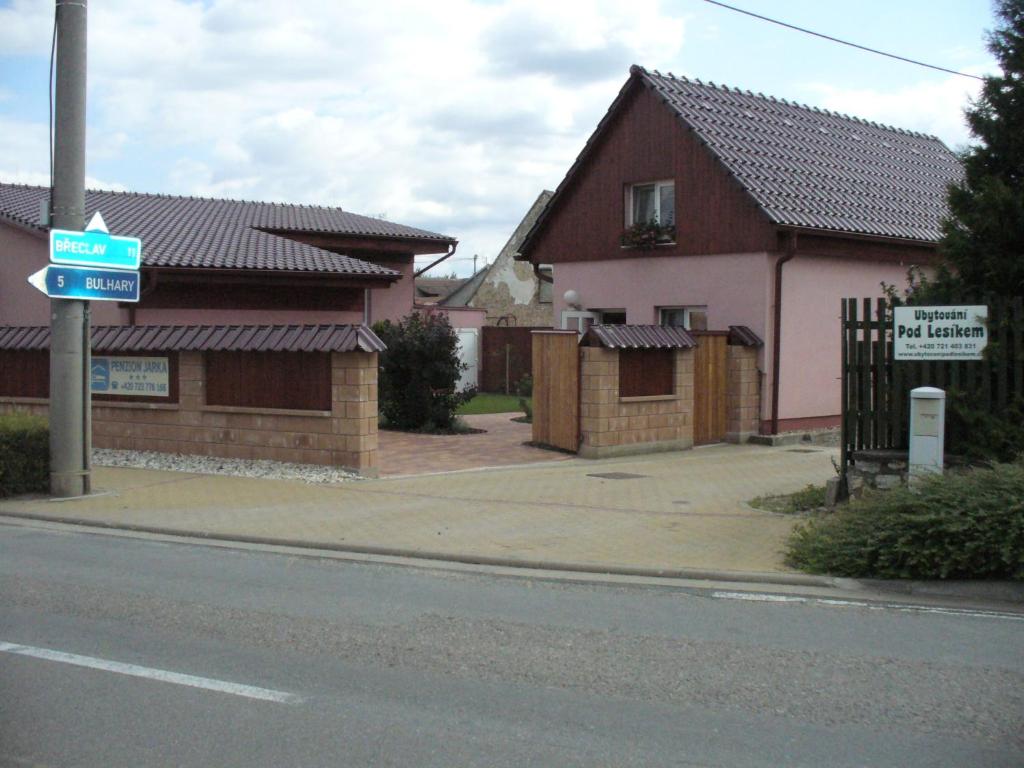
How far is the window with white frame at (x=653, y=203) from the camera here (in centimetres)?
2012

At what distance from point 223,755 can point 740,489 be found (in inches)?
367

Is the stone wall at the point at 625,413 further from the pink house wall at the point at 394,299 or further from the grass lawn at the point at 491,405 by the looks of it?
the pink house wall at the point at 394,299

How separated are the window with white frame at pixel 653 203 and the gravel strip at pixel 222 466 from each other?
880 cm

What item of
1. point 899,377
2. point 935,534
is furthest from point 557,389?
point 935,534

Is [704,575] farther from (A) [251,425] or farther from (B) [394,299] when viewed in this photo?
(B) [394,299]

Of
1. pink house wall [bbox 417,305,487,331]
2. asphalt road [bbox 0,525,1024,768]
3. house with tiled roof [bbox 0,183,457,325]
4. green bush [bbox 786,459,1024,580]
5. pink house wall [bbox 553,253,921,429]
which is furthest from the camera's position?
pink house wall [bbox 417,305,487,331]

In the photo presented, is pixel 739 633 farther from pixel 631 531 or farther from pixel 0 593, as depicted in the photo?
pixel 0 593

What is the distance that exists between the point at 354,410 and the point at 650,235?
819 centimetres

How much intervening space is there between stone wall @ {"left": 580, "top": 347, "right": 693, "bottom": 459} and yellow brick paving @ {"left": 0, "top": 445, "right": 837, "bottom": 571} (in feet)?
2.02

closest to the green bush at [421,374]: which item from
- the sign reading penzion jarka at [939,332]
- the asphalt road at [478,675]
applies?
the sign reading penzion jarka at [939,332]

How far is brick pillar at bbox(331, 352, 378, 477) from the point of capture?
13.8 m

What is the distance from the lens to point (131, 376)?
1620cm

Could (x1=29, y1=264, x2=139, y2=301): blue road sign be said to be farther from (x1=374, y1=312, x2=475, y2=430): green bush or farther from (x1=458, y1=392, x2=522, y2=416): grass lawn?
(x1=458, y1=392, x2=522, y2=416): grass lawn

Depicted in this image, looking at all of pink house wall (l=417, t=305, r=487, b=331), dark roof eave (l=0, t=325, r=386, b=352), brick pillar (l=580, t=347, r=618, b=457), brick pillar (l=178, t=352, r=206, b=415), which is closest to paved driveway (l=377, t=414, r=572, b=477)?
brick pillar (l=580, t=347, r=618, b=457)
